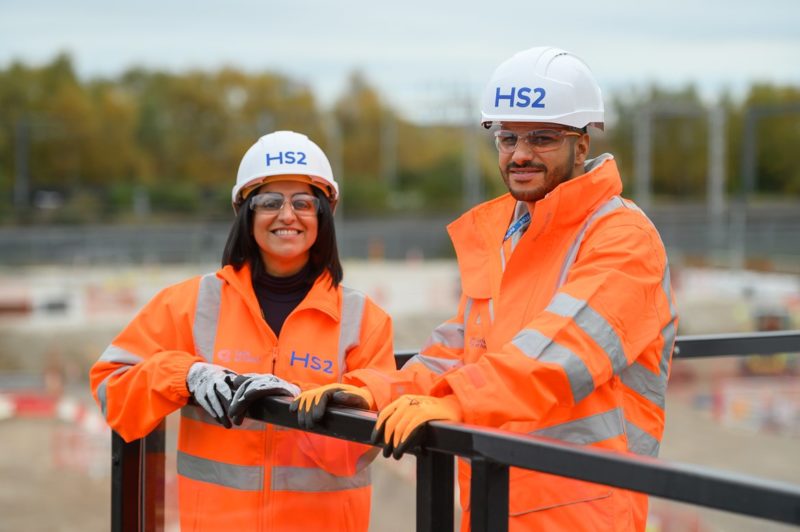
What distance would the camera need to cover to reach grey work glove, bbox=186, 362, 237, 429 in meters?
2.71

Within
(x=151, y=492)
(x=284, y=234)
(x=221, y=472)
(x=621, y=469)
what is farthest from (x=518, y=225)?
(x=151, y=492)

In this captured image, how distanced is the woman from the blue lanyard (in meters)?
0.57

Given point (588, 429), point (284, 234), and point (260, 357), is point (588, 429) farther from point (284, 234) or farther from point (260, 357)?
point (284, 234)

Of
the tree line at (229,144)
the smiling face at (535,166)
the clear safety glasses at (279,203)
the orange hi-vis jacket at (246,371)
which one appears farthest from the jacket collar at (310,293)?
the tree line at (229,144)

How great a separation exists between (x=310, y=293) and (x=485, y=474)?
1.29 m

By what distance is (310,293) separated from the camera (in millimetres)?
3236

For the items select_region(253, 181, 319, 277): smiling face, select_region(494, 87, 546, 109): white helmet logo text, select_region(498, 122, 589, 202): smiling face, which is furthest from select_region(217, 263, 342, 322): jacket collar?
select_region(494, 87, 546, 109): white helmet logo text

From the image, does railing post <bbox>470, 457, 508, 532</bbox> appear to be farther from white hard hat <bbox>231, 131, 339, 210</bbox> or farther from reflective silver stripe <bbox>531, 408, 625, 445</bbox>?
white hard hat <bbox>231, 131, 339, 210</bbox>

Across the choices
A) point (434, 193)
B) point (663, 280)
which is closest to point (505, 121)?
point (663, 280)

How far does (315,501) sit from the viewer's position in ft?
9.41

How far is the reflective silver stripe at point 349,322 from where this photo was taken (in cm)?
319

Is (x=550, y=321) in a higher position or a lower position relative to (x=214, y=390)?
higher

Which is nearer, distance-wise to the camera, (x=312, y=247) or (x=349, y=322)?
(x=349, y=322)

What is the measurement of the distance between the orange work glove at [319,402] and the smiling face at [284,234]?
36.8 inches
